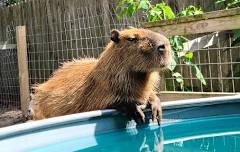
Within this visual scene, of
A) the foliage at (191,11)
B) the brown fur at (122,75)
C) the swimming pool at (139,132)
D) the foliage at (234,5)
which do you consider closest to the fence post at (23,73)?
the foliage at (191,11)

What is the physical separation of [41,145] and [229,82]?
326cm

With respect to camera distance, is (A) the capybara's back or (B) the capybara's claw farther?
(A) the capybara's back

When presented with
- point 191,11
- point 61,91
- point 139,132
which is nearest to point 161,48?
point 139,132

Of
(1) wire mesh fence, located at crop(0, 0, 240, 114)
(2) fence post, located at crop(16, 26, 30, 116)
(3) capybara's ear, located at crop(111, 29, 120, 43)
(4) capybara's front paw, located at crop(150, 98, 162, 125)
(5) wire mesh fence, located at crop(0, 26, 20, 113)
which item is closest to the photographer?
(4) capybara's front paw, located at crop(150, 98, 162, 125)

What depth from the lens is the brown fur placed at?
12.2ft

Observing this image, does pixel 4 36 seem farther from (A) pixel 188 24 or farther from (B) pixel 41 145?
(B) pixel 41 145

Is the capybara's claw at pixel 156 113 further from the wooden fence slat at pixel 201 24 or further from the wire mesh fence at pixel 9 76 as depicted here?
the wire mesh fence at pixel 9 76

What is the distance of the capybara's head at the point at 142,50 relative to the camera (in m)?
3.67

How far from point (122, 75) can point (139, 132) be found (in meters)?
0.48

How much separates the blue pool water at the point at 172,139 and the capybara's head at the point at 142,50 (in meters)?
0.46

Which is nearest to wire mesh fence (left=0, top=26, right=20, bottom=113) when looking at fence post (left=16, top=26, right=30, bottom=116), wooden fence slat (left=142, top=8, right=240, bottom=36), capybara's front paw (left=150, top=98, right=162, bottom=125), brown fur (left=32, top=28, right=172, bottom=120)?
fence post (left=16, top=26, right=30, bottom=116)

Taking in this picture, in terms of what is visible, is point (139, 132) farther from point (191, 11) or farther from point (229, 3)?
point (229, 3)

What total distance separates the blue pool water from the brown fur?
0.30 metres

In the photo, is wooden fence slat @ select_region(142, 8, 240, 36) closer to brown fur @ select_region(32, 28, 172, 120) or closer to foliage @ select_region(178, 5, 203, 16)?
foliage @ select_region(178, 5, 203, 16)
